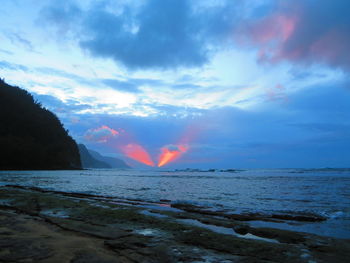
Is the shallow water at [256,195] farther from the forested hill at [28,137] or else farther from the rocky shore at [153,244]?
the forested hill at [28,137]

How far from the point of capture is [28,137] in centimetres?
14962

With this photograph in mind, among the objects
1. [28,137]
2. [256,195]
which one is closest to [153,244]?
[256,195]

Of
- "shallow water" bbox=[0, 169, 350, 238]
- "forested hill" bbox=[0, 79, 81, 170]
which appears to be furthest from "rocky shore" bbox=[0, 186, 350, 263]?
"forested hill" bbox=[0, 79, 81, 170]

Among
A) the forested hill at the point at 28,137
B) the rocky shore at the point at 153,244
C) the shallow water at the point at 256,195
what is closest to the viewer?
the rocky shore at the point at 153,244

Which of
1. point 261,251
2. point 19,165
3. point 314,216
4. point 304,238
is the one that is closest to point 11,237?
point 261,251

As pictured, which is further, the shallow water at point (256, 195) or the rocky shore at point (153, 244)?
the shallow water at point (256, 195)

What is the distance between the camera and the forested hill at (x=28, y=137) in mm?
135750

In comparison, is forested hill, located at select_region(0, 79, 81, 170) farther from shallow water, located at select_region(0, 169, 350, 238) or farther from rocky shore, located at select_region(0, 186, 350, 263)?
rocky shore, located at select_region(0, 186, 350, 263)

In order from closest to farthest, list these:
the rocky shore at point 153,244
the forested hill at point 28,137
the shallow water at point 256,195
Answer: the rocky shore at point 153,244 < the shallow water at point 256,195 < the forested hill at point 28,137

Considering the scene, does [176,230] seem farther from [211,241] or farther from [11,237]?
[11,237]

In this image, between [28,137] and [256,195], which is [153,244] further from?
[28,137]

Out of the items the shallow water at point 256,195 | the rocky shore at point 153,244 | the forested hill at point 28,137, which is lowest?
the shallow water at point 256,195

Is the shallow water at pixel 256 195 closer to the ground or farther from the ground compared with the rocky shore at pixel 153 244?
closer to the ground

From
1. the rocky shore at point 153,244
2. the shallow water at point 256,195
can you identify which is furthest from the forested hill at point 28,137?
the rocky shore at point 153,244
